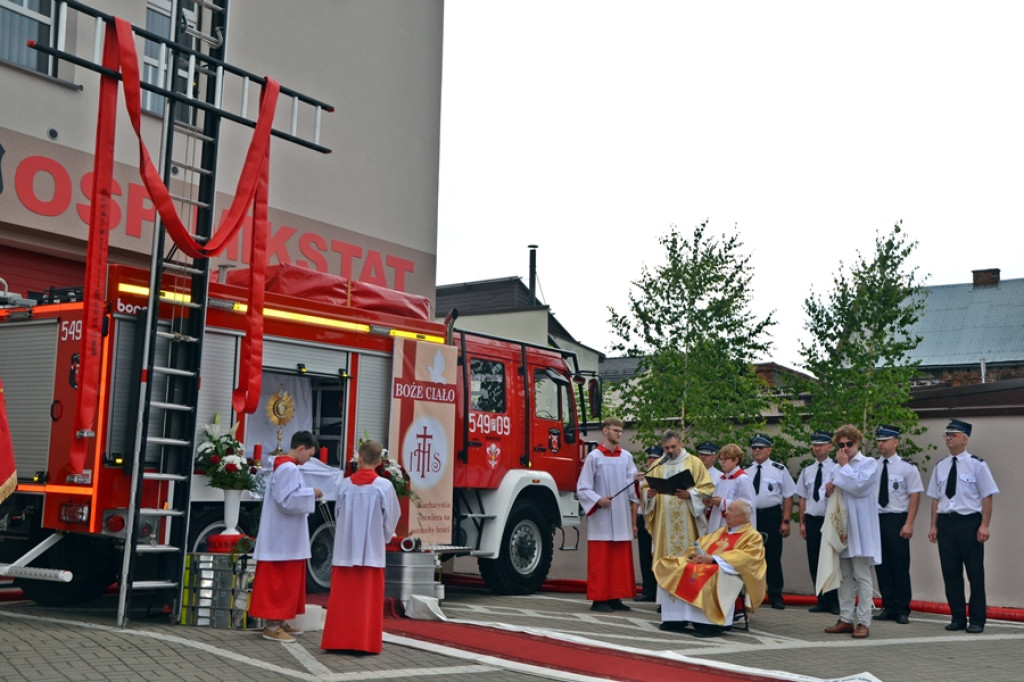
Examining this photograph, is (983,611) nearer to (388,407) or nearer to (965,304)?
(388,407)

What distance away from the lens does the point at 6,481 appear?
910 cm

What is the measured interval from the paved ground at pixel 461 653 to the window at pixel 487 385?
2332mm

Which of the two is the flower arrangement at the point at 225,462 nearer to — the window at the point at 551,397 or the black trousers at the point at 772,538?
the window at the point at 551,397

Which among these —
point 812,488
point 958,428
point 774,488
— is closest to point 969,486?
point 958,428

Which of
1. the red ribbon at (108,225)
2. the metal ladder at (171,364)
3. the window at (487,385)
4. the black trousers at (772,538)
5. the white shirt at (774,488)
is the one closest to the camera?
the red ribbon at (108,225)

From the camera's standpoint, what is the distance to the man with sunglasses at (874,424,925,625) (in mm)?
12312

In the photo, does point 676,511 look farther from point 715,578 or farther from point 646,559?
point 646,559

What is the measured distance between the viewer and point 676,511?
12430 millimetres

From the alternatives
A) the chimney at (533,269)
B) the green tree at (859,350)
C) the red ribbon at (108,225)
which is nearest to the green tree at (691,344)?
the green tree at (859,350)

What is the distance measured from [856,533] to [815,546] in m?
2.43

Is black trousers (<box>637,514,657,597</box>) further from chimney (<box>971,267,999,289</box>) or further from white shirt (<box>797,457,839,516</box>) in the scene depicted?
chimney (<box>971,267,999,289</box>)

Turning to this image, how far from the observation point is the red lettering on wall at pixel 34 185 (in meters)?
13.8

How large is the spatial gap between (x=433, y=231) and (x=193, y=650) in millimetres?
13340

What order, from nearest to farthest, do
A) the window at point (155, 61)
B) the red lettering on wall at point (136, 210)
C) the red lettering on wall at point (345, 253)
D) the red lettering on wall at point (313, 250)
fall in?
the red lettering on wall at point (136, 210) < the window at point (155, 61) < the red lettering on wall at point (313, 250) < the red lettering on wall at point (345, 253)
